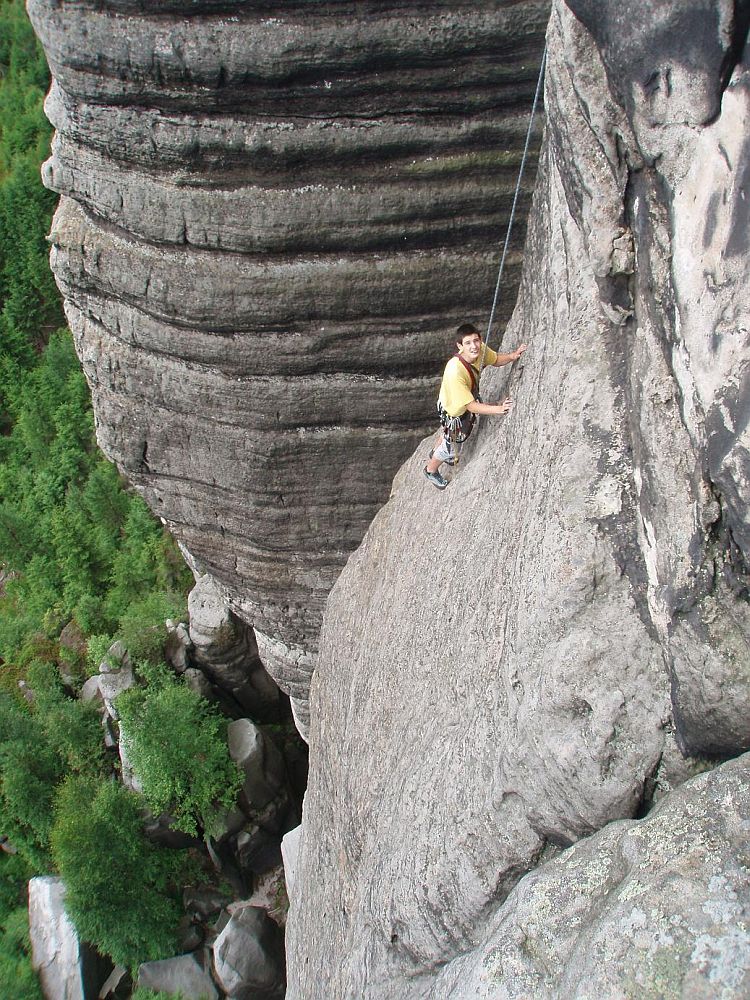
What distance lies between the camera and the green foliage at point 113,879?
8.62m

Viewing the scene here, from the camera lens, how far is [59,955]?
9031 millimetres

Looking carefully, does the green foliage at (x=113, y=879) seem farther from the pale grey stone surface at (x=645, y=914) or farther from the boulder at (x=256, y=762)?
the pale grey stone surface at (x=645, y=914)

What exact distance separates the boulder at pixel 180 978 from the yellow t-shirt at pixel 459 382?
7702 millimetres

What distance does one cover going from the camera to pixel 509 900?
267 centimetres

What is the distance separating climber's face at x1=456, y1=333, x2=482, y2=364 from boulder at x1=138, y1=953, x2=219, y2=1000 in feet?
25.9

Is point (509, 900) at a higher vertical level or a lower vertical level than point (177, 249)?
lower

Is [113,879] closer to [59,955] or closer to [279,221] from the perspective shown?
[59,955]

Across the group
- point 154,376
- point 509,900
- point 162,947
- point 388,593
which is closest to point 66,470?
point 162,947

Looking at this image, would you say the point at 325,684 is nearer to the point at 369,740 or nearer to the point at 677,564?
the point at 369,740

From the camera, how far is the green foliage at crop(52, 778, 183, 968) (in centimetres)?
862

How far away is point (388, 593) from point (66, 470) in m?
9.84

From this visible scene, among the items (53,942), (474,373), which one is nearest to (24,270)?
(53,942)

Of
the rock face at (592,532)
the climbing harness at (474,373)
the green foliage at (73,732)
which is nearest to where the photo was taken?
the rock face at (592,532)

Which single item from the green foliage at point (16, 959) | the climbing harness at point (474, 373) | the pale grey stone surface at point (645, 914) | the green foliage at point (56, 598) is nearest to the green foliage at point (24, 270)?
the green foliage at point (56, 598)
